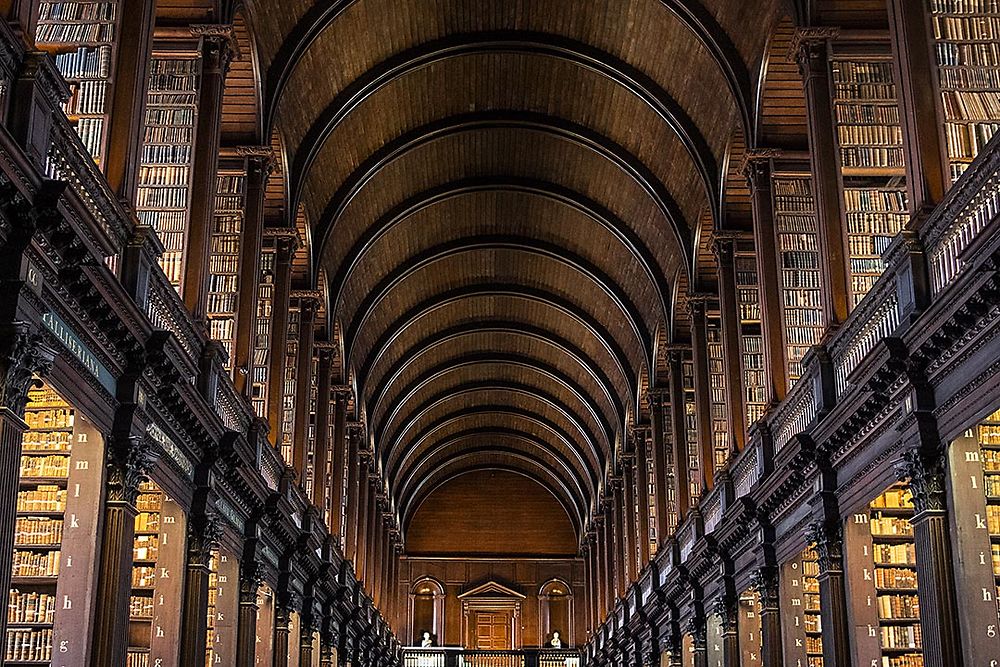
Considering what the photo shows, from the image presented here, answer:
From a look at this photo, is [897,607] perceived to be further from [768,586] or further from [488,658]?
[488,658]

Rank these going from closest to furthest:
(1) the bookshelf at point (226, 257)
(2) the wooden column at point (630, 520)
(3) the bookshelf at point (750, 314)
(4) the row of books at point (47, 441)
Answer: (4) the row of books at point (47, 441) < (1) the bookshelf at point (226, 257) < (3) the bookshelf at point (750, 314) < (2) the wooden column at point (630, 520)

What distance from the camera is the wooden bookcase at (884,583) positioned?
12.7m

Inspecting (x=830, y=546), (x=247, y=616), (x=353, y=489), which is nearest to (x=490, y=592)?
(x=353, y=489)

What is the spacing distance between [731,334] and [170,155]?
9148mm

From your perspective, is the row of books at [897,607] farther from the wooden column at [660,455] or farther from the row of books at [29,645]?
the wooden column at [660,455]

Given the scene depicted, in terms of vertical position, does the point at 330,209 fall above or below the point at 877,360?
above

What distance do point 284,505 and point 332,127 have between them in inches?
254

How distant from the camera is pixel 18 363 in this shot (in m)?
7.84

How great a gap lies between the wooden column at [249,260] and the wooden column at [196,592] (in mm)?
2617

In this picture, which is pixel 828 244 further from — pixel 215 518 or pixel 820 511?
pixel 215 518

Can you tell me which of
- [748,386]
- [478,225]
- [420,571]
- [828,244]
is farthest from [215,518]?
[420,571]

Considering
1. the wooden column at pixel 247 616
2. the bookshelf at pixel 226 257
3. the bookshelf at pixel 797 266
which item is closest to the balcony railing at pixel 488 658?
the wooden column at pixel 247 616

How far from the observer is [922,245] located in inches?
406

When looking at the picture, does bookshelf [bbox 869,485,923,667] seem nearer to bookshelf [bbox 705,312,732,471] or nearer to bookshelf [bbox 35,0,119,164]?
bookshelf [bbox 705,312,732,471]
